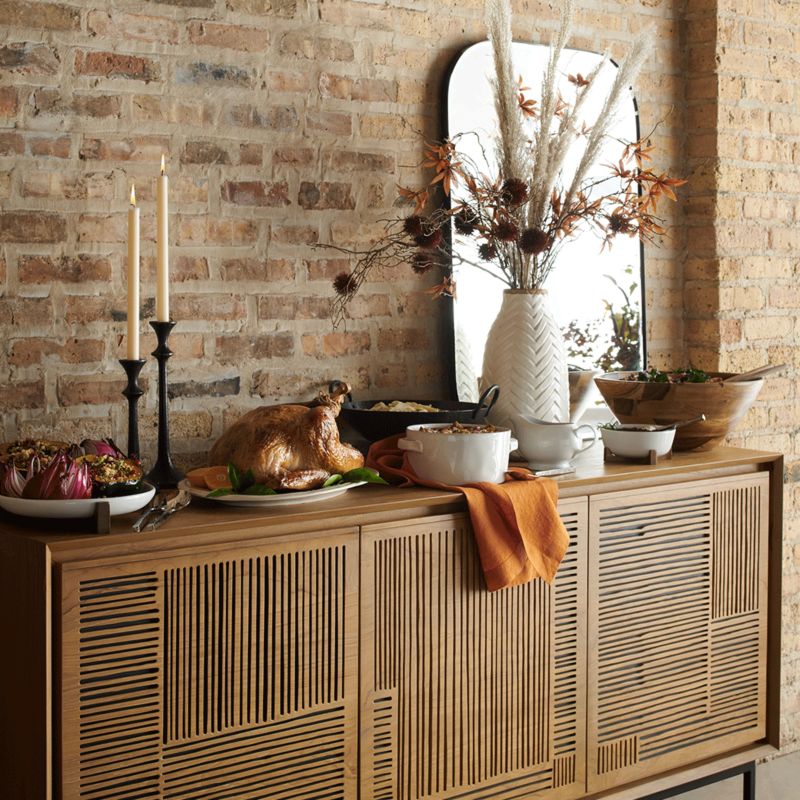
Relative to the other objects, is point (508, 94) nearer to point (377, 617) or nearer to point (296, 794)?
point (377, 617)

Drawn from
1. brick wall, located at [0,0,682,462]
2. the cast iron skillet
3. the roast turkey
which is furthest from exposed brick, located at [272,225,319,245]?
the roast turkey

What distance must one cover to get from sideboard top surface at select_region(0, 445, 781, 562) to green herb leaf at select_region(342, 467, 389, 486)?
0.09ft

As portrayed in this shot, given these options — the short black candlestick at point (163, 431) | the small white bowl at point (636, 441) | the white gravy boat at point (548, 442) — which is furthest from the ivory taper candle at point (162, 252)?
the small white bowl at point (636, 441)

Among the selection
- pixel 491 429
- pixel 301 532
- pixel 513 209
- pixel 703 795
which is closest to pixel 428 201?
pixel 513 209

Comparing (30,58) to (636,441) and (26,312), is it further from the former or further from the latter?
(636,441)

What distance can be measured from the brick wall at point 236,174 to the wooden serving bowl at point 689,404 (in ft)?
1.55

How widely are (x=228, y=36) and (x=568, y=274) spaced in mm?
1063

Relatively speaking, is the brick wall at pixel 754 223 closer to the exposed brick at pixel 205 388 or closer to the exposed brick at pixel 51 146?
the exposed brick at pixel 205 388

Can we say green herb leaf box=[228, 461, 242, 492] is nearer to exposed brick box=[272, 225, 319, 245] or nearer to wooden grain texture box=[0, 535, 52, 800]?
wooden grain texture box=[0, 535, 52, 800]

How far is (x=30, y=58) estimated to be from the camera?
2059 mm

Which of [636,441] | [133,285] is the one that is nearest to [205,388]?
[133,285]

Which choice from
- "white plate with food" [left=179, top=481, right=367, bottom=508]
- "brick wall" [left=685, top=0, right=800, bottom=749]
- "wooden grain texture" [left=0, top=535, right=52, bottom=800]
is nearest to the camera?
"wooden grain texture" [left=0, top=535, right=52, bottom=800]

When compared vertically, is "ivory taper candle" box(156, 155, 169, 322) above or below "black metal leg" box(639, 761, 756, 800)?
above

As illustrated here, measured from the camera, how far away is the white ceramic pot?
1994mm
